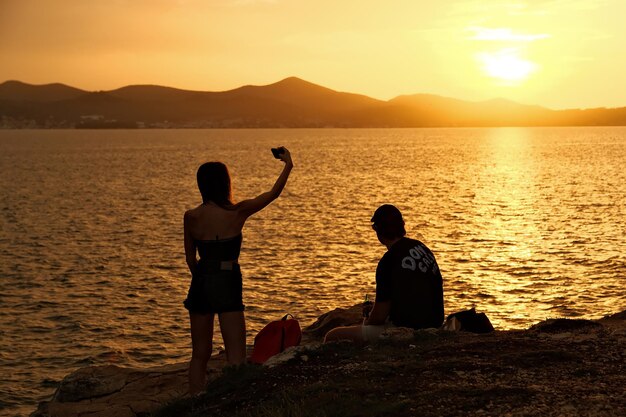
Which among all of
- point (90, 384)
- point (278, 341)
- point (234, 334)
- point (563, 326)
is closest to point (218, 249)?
point (234, 334)

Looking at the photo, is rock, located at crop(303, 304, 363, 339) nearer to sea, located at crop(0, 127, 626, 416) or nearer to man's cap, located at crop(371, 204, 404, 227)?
man's cap, located at crop(371, 204, 404, 227)

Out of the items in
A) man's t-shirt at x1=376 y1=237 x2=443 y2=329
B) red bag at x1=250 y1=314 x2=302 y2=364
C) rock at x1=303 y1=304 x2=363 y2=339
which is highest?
man's t-shirt at x1=376 y1=237 x2=443 y2=329

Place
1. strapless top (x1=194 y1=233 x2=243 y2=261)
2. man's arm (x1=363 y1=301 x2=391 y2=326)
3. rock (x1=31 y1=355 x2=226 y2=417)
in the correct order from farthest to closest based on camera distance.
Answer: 1. rock (x1=31 y1=355 x2=226 y2=417)
2. man's arm (x1=363 y1=301 x2=391 y2=326)
3. strapless top (x1=194 y1=233 x2=243 y2=261)

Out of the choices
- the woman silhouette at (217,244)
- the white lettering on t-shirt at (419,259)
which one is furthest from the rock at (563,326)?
the woman silhouette at (217,244)

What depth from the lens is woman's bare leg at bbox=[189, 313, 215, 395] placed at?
23.7ft

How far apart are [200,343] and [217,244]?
104 centimetres

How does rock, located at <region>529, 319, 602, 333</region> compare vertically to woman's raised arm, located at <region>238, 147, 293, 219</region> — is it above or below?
below

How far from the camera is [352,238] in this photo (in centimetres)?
3425

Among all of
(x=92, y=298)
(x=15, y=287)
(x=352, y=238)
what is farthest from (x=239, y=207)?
(x=352, y=238)

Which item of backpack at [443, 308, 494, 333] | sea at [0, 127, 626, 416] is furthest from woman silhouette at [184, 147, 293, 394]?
sea at [0, 127, 626, 416]

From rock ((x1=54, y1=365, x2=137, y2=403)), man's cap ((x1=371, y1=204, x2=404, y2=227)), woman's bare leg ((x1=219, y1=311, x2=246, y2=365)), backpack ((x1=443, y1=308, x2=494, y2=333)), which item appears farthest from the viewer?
rock ((x1=54, y1=365, x2=137, y2=403))

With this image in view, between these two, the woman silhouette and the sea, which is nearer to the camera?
the woman silhouette

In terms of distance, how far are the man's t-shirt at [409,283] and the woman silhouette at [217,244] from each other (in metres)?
1.58

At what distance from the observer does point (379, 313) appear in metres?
8.25
